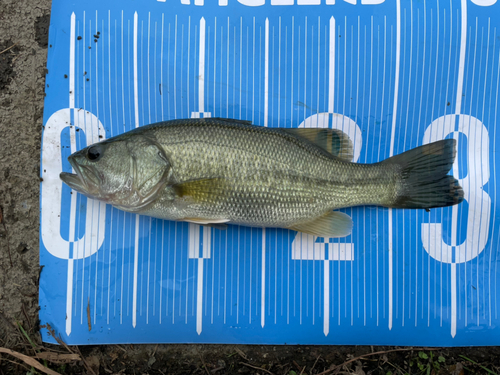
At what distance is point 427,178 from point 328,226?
0.68 meters

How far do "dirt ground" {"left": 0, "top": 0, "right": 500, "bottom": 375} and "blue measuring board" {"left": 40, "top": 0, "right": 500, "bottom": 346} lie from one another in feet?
0.30

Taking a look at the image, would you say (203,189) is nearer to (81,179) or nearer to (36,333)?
(81,179)

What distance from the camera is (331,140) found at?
1938mm

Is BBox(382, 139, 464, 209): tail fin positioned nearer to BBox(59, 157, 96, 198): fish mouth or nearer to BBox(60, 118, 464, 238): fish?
BBox(60, 118, 464, 238): fish

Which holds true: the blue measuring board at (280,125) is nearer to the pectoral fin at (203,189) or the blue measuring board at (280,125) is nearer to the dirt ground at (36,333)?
the dirt ground at (36,333)

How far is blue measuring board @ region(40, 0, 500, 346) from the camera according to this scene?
2.09 meters

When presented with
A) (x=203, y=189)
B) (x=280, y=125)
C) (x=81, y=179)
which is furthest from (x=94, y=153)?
(x=280, y=125)

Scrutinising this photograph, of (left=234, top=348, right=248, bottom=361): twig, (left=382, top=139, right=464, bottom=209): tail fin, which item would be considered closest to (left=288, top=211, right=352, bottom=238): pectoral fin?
(left=382, top=139, right=464, bottom=209): tail fin

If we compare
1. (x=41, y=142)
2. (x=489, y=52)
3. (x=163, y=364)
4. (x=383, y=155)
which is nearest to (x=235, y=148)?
(x=383, y=155)

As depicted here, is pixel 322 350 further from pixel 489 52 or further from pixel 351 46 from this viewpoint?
pixel 489 52

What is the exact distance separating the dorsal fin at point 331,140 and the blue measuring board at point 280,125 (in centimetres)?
24

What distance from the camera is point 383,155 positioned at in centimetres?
213

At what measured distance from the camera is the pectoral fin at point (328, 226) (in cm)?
193

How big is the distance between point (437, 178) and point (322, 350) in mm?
1379
